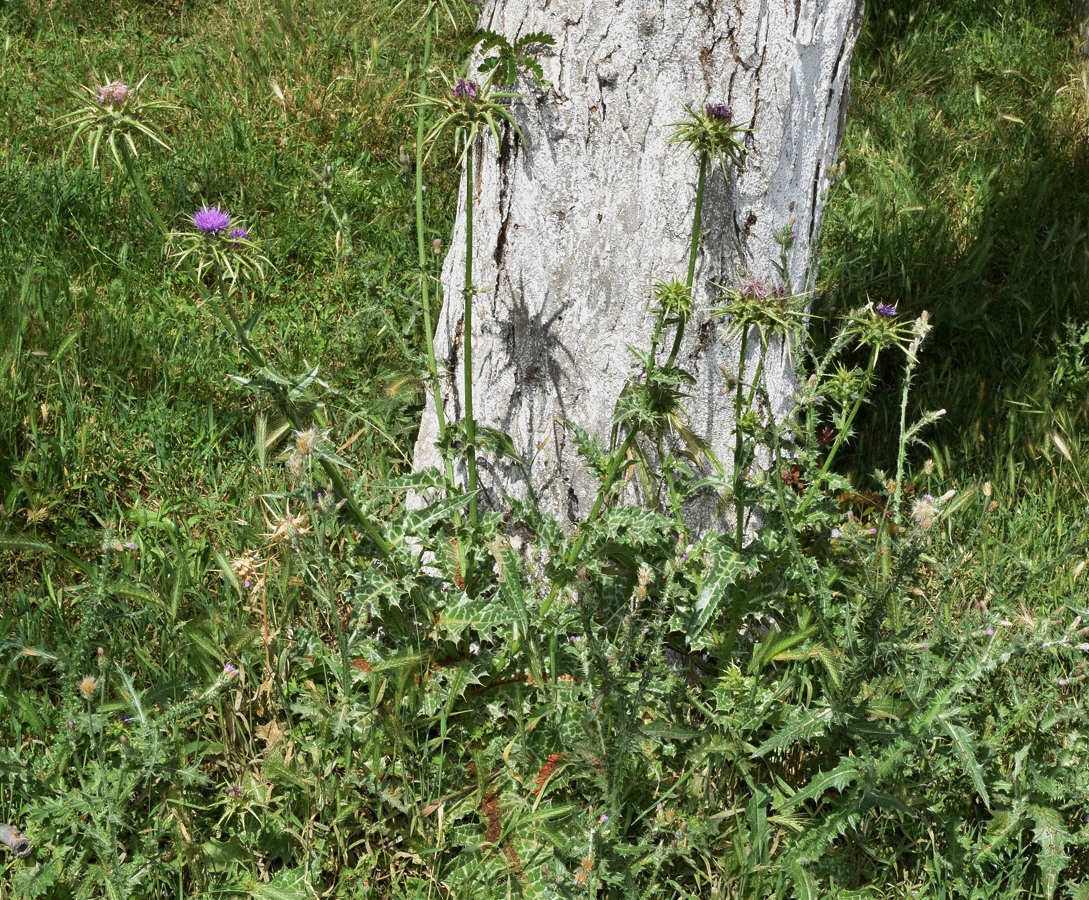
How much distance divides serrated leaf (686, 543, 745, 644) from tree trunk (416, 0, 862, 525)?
1.59 ft

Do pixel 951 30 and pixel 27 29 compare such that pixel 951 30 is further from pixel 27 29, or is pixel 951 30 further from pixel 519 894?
pixel 519 894

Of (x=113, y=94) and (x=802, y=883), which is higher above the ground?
(x=113, y=94)

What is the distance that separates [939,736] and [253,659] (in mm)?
1656

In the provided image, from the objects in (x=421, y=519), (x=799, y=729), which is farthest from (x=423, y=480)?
(x=799, y=729)

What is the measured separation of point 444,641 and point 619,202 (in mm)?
1158

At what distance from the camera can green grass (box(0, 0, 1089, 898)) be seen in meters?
2.39

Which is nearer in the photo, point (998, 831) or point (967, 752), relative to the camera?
point (967, 752)

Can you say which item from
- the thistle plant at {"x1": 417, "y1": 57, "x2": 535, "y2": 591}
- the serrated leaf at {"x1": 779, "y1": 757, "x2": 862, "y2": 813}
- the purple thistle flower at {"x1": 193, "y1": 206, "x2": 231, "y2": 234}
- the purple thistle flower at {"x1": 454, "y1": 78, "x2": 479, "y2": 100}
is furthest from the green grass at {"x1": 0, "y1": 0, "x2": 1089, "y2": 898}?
the purple thistle flower at {"x1": 454, "y1": 78, "x2": 479, "y2": 100}

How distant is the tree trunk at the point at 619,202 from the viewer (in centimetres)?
259

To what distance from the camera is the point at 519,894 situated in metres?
2.35

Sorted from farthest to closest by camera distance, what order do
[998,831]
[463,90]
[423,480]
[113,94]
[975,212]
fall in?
[975,212], [423,480], [998,831], [463,90], [113,94]

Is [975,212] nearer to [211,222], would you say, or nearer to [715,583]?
[715,583]

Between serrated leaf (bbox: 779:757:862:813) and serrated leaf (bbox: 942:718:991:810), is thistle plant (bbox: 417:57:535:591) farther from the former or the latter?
serrated leaf (bbox: 942:718:991:810)

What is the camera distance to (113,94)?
6.75 ft
